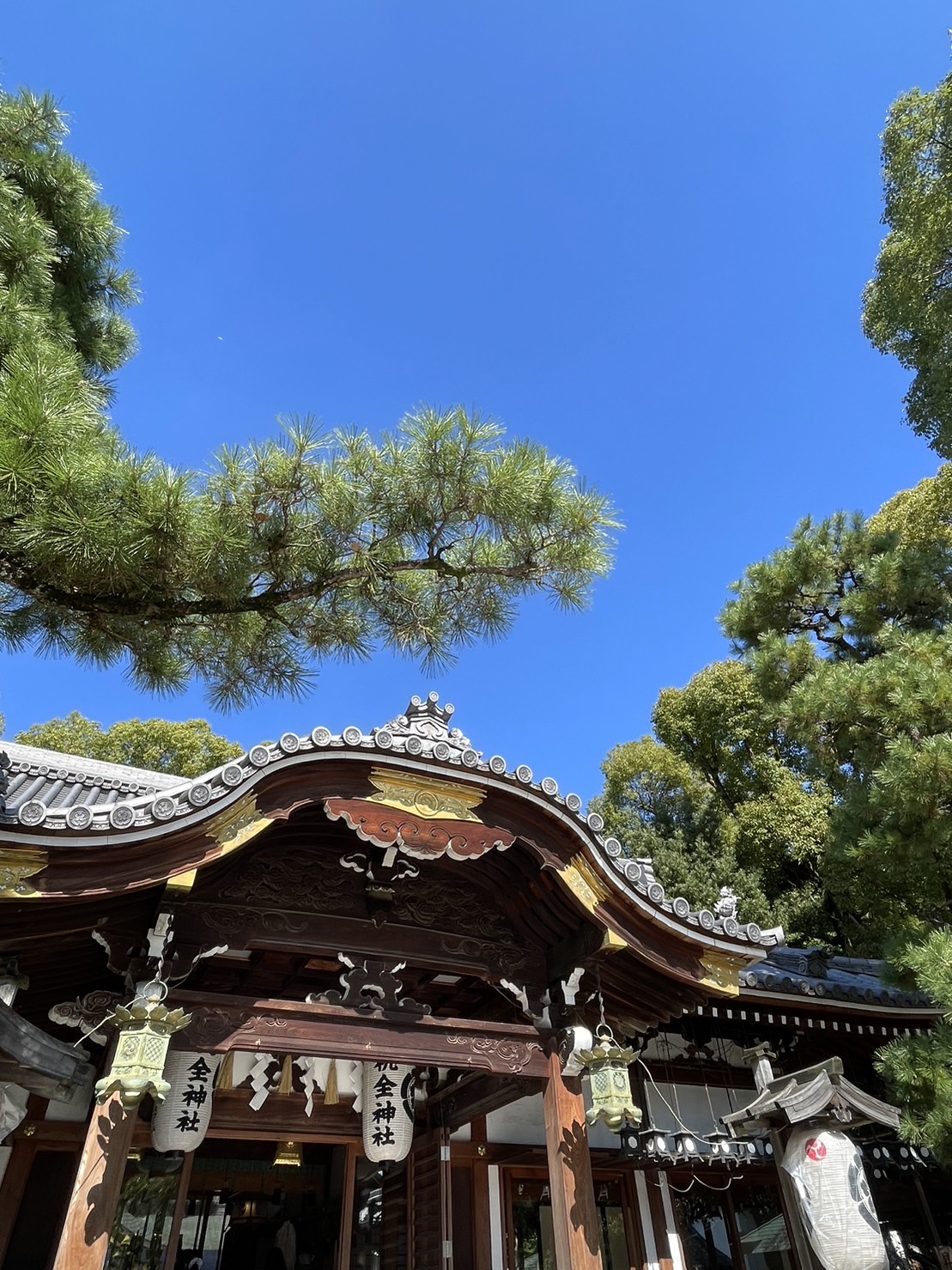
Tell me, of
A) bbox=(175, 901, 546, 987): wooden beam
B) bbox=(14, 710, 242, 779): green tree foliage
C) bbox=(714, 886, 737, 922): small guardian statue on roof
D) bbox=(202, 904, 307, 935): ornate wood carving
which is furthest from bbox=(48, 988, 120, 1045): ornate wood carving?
bbox=(14, 710, 242, 779): green tree foliage

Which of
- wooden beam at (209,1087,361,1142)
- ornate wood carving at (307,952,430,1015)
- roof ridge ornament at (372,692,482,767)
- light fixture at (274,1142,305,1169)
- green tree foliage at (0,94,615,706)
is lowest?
light fixture at (274,1142,305,1169)

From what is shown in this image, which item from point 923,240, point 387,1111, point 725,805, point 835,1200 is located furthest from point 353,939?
point 725,805

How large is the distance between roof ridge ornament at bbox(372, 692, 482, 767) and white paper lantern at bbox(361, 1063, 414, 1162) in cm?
308

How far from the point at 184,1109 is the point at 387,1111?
1863 millimetres

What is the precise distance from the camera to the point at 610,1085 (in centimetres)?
537

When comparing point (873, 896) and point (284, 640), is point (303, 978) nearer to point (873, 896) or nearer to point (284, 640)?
point (284, 640)

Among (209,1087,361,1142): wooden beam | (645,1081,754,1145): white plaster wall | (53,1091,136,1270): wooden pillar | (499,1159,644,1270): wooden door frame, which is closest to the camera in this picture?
(53,1091,136,1270): wooden pillar

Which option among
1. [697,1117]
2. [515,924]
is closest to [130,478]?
[515,924]

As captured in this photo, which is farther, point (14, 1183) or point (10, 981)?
point (14, 1183)

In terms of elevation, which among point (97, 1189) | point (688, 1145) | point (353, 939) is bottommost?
point (97, 1189)

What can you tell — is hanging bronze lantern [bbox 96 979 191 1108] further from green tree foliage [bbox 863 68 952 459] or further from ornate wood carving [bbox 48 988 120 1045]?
green tree foliage [bbox 863 68 952 459]

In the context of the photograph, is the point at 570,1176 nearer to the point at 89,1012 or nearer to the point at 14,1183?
the point at 89,1012

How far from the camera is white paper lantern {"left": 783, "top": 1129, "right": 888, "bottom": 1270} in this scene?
Result: 4816mm

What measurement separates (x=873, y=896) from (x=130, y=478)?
969cm
